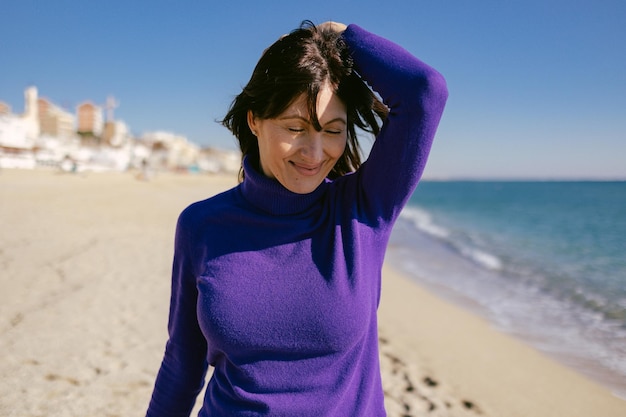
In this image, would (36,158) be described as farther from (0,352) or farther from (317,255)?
(317,255)

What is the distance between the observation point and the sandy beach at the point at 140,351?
11.8 ft

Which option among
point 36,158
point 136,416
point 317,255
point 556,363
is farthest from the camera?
point 36,158

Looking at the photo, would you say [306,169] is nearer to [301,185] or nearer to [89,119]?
[301,185]

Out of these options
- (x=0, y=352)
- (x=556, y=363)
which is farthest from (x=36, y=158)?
(x=556, y=363)

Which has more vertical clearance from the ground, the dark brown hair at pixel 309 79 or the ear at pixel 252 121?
the dark brown hair at pixel 309 79

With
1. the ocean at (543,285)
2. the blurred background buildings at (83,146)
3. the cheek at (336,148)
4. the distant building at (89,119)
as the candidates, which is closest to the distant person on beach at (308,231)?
the cheek at (336,148)

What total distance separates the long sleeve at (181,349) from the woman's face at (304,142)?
1.14ft

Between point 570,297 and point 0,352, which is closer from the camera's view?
point 0,352

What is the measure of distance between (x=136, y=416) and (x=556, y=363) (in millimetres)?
4215

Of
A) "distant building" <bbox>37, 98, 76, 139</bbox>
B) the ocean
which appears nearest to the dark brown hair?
the ocean

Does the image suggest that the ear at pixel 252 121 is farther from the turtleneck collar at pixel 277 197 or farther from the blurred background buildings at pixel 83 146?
the blurred background buildings at pixel 83 146

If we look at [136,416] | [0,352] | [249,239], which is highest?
[249,239]

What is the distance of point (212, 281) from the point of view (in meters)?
1.21

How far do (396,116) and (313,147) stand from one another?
238mm
